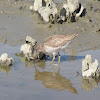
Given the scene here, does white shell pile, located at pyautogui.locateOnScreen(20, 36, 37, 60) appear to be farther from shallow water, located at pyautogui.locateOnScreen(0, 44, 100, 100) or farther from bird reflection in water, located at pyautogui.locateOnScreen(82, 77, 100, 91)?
bird reflection in water, located at pyautogui.locateOnScreen(82, 77, 100, 91)

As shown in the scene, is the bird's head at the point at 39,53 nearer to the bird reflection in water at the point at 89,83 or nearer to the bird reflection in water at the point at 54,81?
the bird reflection in water at the point at 54,81

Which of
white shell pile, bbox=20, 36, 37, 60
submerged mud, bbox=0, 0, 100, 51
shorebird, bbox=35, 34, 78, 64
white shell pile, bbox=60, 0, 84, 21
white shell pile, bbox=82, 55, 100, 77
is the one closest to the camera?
white shell pile, bbox=82, 55, 100, 77

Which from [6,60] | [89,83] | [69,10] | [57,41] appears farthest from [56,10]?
[89,83]

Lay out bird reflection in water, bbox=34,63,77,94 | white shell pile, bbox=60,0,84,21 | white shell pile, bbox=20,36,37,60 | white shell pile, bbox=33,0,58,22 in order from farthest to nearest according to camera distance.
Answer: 1. white shell pile, bbox=60,0,84,21
2. white shell pile, bbox=33,0,58,22
3. white shell pile, bbox=20,36,37,60
4. bird reflection in water, bbox=34,63,77,94

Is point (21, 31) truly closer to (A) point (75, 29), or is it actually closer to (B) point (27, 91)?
(A) point (75, 29)

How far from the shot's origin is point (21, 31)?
39.4ft

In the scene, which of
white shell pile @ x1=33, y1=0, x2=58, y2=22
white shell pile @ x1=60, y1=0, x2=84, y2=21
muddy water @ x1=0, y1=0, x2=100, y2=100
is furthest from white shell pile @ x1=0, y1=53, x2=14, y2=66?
white shell pile @ x1=60, y1=0, x2=84, y2=21

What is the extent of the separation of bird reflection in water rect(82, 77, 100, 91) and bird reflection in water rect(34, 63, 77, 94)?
331 millimetres

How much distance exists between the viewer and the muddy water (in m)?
7.21

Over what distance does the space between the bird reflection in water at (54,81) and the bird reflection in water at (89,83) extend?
33cm

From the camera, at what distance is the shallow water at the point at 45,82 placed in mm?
7027

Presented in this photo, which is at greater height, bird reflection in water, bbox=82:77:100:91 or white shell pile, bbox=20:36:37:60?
white shell pile, bbox=20:36:37:60

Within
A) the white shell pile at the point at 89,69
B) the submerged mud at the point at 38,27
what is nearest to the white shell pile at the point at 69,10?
the submerged mud at the point at 38,27

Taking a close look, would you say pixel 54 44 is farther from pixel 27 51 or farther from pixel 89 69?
pixel 89 69
